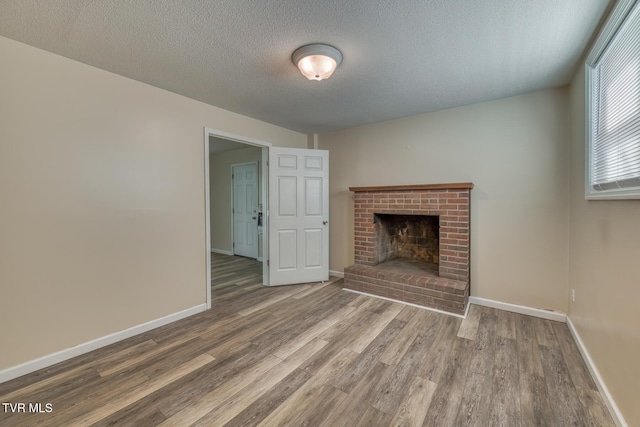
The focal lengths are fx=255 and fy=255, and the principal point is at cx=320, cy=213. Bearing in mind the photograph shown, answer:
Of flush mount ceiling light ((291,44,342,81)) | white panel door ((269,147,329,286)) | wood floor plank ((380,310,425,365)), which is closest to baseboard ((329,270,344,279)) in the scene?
white panel door ((269,147,329,286))

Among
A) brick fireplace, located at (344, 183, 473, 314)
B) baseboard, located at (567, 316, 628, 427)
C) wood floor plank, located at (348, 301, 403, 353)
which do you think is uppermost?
brick fireplace, located at (344, 183, 473, 314)

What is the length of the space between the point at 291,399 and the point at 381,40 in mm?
2478

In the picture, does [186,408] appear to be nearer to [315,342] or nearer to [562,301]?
[315,342]

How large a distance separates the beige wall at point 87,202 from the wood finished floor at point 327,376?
34 centimetres

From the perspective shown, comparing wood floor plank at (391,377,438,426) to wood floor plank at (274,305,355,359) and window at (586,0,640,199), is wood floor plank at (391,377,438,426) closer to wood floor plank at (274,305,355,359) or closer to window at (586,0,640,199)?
wood floor plank at (274,305,355,359)

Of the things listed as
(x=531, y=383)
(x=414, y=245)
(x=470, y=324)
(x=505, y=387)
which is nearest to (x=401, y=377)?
(x=505, y=387)

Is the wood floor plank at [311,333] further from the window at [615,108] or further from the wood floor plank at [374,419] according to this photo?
the window at [615,108]

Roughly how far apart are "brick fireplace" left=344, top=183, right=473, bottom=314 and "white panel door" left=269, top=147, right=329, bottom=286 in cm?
52

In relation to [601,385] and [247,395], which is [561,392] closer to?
[601,385]

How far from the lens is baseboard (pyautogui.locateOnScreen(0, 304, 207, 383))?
1810 mm

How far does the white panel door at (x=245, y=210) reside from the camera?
5.51 meters

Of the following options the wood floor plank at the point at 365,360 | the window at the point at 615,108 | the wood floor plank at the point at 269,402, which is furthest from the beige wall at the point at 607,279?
the wood floor plank at the point at 269,402

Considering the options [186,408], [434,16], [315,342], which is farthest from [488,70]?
[186,408]

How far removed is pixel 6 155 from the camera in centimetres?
178
